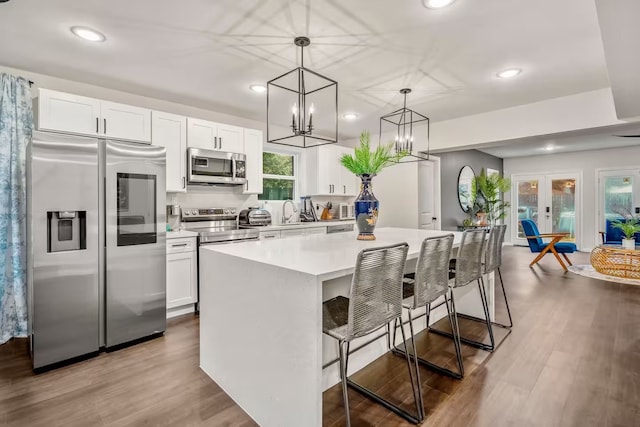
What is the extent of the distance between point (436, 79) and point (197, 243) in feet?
10.4

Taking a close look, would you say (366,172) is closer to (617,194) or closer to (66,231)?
(66,231)

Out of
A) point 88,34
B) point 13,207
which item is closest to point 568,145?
point 88,34

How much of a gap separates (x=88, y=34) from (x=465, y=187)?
7.37 meters

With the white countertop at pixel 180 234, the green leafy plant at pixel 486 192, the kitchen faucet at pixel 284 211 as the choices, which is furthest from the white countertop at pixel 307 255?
the green leafy plant at pixel 486 192

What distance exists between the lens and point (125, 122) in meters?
3.42

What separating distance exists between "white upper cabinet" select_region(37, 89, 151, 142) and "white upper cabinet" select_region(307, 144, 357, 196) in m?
2.65

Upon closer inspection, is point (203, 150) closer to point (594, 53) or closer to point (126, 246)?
point (126, 246)

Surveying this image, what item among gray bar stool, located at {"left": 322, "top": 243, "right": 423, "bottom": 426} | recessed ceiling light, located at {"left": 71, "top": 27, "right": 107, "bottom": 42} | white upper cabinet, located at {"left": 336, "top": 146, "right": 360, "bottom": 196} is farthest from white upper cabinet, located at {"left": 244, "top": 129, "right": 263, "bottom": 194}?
gray bar stool, located at {"left": 322, "top": 243, "right": 423, "bottom": 426}

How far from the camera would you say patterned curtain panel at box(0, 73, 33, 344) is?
2863 mm

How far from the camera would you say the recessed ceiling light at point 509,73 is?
3174 mm

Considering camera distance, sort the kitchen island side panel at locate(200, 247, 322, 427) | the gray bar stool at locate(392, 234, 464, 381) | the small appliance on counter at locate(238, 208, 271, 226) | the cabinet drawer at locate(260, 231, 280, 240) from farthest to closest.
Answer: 1. the small appliance on counter at locate(238, 208, 271, 226)
2. the cabinet drawer at locate(260, 231, 280, 240)
3. the gray bar stool at locate(392, 234, 464, 381)
4. the kitchen island side panel at locate(200, 247, 322, 427)

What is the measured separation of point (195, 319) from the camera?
350cm

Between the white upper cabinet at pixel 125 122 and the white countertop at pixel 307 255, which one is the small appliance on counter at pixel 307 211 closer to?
the white upper cabinet at pixel 125 122

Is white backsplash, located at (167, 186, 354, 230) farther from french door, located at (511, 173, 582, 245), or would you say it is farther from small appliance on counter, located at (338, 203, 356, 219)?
french door, located at (511, 173, 582, 245)
